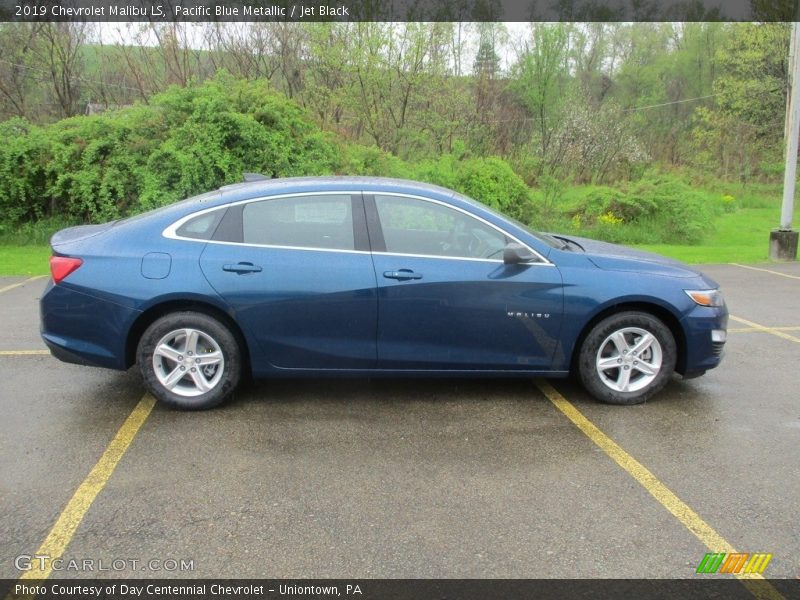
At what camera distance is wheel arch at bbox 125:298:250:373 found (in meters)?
4.63

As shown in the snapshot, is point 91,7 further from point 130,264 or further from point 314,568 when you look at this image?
point 314,568

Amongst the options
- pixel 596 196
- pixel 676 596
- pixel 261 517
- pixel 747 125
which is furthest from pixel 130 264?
pixel 747 125

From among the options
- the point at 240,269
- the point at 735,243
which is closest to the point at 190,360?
the point at 240,269

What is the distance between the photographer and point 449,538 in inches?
125

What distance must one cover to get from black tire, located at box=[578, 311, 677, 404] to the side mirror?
0.72 meters

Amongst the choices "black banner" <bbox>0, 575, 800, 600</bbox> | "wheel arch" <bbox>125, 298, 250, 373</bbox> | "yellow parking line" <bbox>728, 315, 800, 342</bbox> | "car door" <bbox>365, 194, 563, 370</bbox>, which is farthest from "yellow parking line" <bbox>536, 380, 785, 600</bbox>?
"yellow parking line" <bbox>728, 315, 800, 342</bbox>

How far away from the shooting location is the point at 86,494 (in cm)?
356

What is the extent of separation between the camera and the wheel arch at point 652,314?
4863 millimetres

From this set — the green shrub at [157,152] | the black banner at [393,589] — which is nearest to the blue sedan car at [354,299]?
the black banner at [393,589]

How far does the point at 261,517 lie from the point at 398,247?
2.12 meters

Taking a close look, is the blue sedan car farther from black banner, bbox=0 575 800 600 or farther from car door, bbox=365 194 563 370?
black banner, bbox=0 575 800 600

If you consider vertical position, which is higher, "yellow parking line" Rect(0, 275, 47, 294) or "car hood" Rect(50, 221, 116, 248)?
"car hood" Rect(50, 221, 116, 248)

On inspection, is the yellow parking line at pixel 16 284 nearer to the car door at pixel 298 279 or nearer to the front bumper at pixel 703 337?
the car door at pixel 298 279

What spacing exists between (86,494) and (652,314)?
384cm
